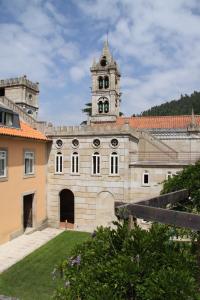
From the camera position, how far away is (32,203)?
86.8 feet

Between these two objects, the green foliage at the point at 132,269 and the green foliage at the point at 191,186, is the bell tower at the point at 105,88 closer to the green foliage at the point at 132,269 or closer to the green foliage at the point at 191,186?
the green foliage at the point at 191,186

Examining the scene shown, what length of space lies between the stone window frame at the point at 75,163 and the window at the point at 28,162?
3457mm

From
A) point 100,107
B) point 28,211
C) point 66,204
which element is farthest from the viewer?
point 100,107

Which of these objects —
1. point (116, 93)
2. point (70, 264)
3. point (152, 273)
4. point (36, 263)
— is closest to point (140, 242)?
point (152, 273)

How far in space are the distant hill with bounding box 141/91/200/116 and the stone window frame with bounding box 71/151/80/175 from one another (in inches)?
4062

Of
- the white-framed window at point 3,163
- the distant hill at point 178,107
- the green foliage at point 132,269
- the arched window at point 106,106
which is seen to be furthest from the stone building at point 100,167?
the distant hill at point 178,107

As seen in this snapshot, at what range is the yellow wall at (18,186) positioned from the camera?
2255cm

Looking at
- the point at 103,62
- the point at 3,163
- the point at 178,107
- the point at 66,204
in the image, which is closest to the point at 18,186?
the point at 3,163

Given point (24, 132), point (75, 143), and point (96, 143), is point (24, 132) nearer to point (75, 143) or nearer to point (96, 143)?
point (75, 143)

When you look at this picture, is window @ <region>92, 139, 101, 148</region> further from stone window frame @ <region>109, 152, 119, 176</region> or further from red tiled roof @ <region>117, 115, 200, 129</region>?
red tiled roof @ <region>117, 115, 200, 129</region>

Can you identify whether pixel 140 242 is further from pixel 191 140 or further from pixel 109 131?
pixel 191 140

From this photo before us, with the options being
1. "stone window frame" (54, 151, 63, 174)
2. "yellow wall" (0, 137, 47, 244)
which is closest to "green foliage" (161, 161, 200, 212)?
"yellow wall" (0, 137, 47, 244)

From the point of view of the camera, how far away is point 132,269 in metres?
4.70

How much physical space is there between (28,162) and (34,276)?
422 inches
